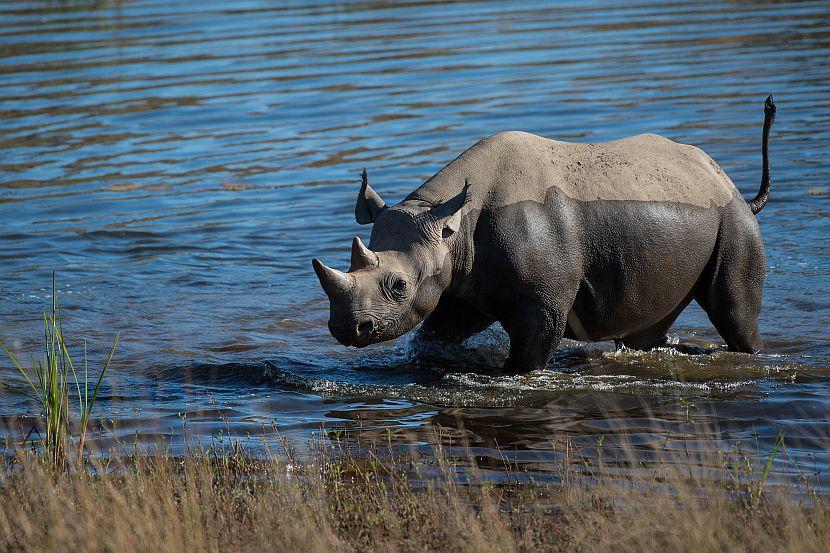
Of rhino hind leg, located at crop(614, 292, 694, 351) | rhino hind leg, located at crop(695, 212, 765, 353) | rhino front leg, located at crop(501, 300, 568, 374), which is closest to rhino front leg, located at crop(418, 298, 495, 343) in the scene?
rhino front leg, located at crop(501, 300, 568, 374)

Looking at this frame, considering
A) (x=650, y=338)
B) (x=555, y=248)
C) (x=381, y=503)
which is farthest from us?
(x=650, y=338)

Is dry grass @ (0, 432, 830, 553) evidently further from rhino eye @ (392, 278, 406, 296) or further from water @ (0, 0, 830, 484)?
rhino eye @ (392, 278, 406, 296)

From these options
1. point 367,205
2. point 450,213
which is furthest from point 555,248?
point 367,205

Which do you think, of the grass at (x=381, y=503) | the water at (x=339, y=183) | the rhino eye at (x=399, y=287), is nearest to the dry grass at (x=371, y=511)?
the grass at (x=381, y=503)

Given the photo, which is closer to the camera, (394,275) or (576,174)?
(394,275)

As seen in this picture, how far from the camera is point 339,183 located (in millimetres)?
14273

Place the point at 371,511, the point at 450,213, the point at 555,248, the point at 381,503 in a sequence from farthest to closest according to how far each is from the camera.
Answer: the point at 555,248
the point at 450,213
the point at 381,503
the point at 371,511

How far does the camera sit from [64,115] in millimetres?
18094

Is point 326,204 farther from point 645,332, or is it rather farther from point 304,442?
point 304,442

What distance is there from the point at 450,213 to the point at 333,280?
872mm

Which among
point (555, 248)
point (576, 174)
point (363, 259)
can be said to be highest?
point (576, 174)

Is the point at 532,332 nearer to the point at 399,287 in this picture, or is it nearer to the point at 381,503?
the point at 399,287

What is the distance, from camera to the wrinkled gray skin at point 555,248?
7.22 metres

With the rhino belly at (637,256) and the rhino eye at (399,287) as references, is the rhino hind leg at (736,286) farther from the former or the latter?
the rhino eye at (399,287)
